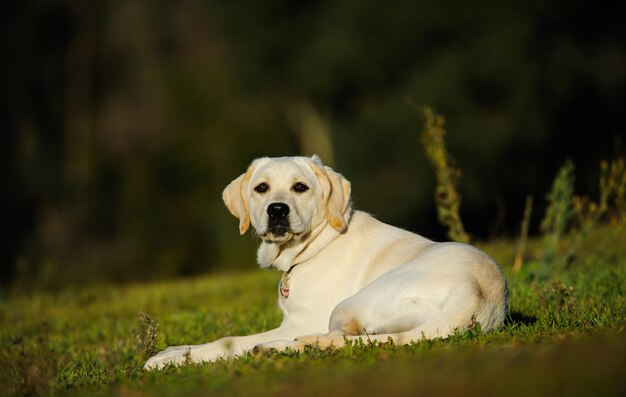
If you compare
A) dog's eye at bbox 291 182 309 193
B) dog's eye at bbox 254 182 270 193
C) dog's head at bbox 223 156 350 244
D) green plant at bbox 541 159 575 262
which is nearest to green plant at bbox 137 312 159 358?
dog's head at bbox 223 156 350 244

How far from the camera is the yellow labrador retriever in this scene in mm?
5516

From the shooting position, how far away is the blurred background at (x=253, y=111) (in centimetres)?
2061

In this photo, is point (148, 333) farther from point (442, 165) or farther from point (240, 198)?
point (442, 165)

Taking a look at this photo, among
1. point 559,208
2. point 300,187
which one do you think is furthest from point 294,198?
point 559,208

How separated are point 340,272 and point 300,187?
27.2 inches

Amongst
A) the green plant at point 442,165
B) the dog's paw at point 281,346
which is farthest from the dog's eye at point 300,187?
the green plant at point 442,165

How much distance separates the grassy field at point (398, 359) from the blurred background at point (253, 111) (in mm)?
4272

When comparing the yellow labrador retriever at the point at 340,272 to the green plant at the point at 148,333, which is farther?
the green plant at the point at 148,333

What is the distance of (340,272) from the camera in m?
6.33

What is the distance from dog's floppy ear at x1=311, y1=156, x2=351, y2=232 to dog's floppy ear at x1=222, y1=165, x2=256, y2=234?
1.85 feet

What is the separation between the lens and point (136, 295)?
39.7ft

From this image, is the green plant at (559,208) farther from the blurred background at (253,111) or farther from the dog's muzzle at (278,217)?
the blurred background at (253,111)

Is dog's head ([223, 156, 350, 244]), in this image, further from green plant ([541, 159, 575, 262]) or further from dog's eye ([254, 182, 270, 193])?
green plant ([541, 159, 575, 262])

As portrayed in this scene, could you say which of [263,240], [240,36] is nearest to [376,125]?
[240,36]
